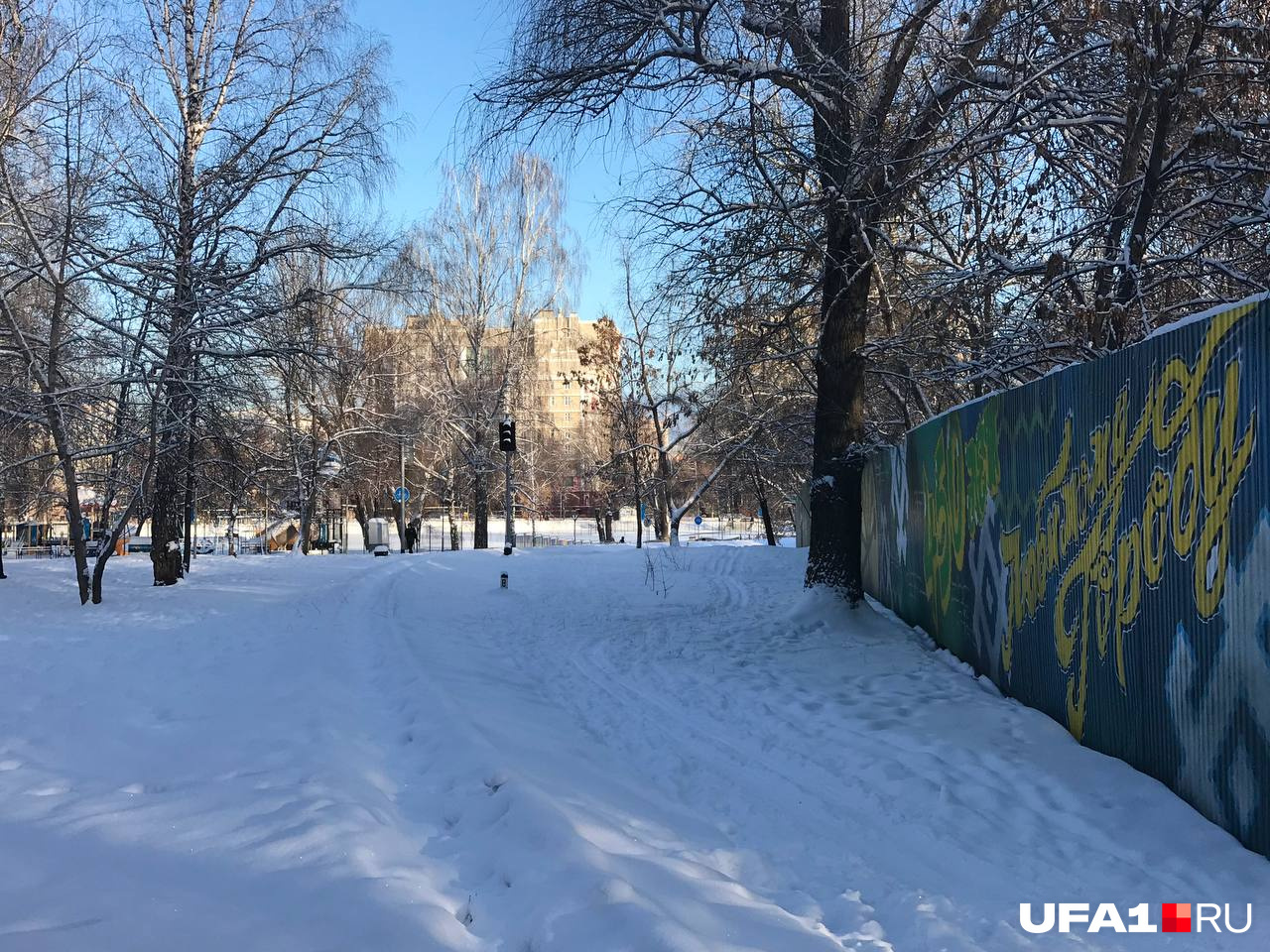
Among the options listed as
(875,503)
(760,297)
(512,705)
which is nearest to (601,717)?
(512,705)

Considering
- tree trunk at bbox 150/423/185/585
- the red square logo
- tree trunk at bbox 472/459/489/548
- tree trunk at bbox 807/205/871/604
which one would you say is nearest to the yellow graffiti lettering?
the red square logo

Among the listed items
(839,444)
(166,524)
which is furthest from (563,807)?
(166,524)

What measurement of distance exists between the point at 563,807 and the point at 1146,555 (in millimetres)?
3131

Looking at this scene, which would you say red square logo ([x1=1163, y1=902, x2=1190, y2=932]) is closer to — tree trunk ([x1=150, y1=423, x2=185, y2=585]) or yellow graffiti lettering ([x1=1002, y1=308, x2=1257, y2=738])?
yellow graffiti lettering ([x1=1002, y1=308, x2=1257, y2=738])

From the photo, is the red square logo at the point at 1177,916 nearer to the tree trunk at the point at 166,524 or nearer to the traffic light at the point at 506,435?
the tree trunk at the point at 166,524

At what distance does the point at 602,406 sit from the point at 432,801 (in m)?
29.4

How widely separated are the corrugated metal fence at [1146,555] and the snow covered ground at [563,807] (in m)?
0.28

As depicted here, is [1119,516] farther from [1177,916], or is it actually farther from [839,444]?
[839,444]

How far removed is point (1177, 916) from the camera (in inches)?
130

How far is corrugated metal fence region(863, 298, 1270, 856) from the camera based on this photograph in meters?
3.63

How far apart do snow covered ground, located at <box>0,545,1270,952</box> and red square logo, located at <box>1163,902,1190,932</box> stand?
8cm

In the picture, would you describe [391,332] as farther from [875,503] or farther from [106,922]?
[106,922]

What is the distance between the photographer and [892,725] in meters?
5.90

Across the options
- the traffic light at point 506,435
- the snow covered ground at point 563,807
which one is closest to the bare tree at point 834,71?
the snow covered ground at point 563,807
